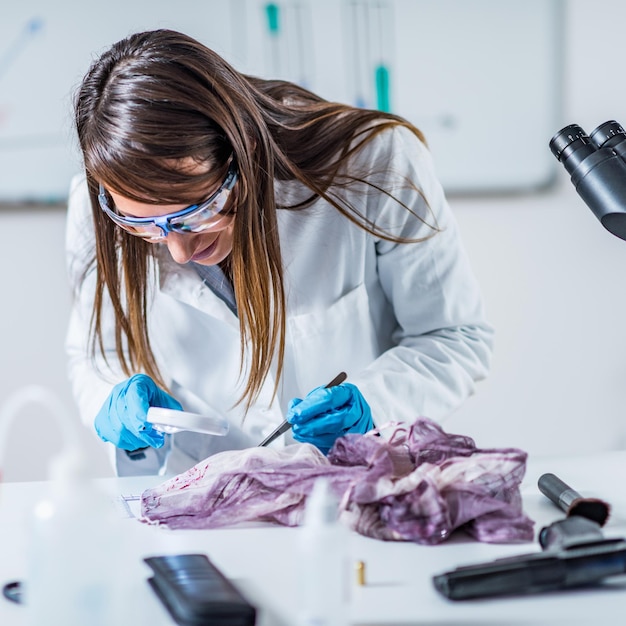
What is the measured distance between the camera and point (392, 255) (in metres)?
1.44

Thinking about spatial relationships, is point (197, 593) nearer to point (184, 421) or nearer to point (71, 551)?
point (71, 551)

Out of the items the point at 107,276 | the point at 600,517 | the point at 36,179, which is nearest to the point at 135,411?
the point at 107,276

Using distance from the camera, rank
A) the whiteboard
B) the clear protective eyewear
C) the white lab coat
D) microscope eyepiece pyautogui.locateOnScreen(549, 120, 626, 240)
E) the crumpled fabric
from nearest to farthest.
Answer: the crumpled fabric
microscope eyepiece pyautogui.locateOnScreen(549, 120, 626, 240)
the clear protective eyewear
the white lab coat
the whiteboard

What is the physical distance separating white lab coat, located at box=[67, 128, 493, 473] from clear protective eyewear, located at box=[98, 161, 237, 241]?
0.24m

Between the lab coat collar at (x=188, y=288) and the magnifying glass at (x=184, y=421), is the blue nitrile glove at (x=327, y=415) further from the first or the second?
the lab coat collar at (x=188, y=288)

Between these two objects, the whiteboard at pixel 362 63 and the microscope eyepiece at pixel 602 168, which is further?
the whiteboard at pixel 362 63

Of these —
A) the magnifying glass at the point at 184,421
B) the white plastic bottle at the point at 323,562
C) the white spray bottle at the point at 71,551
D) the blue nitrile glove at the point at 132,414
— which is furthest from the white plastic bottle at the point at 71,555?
the blue nitrile glove at the point at 132,414

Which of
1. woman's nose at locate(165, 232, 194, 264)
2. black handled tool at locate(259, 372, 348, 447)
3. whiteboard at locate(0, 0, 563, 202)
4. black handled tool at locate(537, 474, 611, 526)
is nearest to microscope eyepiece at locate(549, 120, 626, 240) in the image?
black handled tool at locate(537, 474, 611, 526)

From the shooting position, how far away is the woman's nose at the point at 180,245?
119 centimetres

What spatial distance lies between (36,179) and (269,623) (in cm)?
175

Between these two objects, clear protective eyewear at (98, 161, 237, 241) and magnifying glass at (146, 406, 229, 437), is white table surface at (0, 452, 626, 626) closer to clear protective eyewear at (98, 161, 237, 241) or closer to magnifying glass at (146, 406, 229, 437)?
magnifying glass at (146, 406, 229, 437)

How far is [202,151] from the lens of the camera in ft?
3.62

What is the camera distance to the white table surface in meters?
0.71

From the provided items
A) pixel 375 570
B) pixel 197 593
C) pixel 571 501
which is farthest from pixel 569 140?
pixel 197 593
